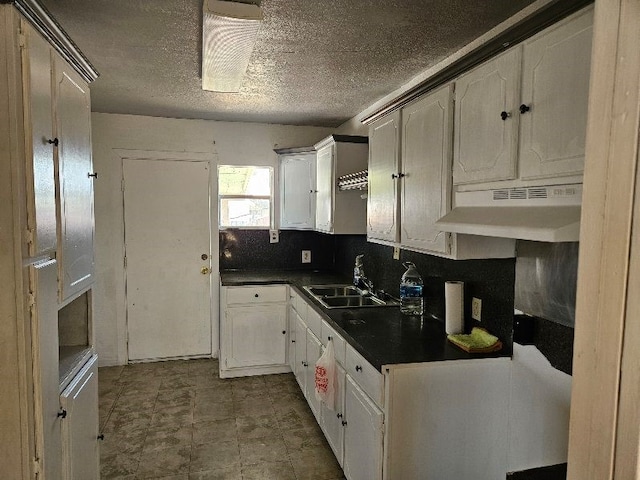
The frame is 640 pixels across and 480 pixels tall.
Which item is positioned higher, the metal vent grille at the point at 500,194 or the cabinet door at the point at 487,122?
the cabinet door at the point at 487,122

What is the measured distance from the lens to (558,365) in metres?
1.67

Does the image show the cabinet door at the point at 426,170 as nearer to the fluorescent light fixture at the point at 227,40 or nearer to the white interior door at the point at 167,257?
the fluorescent light fixture at the point at 227,40

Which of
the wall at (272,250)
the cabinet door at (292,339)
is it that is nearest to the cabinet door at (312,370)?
the cabinet door at (292,339)

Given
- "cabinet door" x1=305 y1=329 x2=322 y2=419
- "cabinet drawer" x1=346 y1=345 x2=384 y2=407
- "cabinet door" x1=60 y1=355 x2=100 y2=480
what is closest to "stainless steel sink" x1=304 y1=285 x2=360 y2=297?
"cabinet door" x1=305 y1=329 x2=322 y2=419

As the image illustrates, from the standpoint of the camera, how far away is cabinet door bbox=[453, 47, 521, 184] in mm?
1502

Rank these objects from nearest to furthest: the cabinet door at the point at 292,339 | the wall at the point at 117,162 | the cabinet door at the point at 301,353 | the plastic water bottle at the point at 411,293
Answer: the plastic water bottle at the point at 411,293 < the cabinet door at the point at 301,353 < the cabinet door at the point at 292,339 < the wall at the point at 117,162

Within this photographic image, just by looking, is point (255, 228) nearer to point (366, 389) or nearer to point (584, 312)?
point (366, 389)

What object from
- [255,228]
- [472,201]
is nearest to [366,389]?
[472,201]

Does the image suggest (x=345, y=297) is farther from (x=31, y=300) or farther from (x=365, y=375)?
(x=31, y=300)

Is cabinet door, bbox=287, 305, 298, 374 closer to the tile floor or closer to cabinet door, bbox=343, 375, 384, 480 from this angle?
the tile floor

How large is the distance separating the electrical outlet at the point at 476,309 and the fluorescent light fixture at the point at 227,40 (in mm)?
1655

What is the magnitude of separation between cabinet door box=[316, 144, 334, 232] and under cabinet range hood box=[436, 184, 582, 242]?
183 centimetres

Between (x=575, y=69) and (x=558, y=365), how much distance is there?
1078 mm

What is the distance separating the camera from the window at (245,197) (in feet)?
14.6
